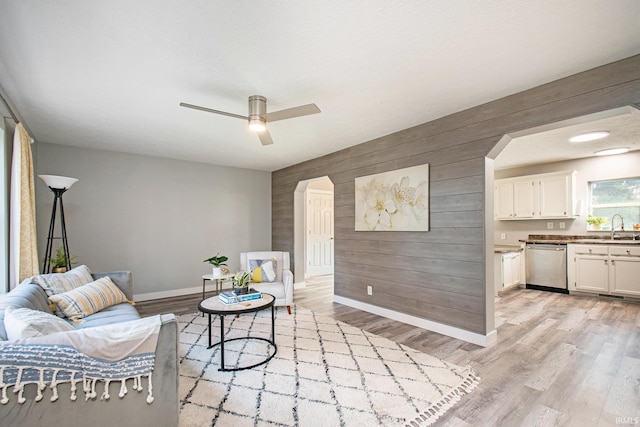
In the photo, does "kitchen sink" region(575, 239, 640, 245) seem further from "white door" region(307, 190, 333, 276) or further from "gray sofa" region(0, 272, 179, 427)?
"gray sofa" region(0, 272, 179, 427)

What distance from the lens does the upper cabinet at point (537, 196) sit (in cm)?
547

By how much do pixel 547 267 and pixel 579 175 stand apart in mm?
1820

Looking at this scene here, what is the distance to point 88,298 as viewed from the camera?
280 centimetres

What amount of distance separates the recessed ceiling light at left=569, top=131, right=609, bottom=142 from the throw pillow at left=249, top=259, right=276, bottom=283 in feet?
15.3

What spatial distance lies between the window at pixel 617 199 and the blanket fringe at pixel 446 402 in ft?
16.4

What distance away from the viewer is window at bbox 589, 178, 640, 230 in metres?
5.07

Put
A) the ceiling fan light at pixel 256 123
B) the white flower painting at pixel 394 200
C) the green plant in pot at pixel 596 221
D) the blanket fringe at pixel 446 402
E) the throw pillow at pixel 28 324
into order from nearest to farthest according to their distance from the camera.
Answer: the throw pillow at pixel 28 324, the blanket fringe at pixel 446 402, the ceiling fan light at pixel 256 123, the white flower painting at pixel 394 200, the green plant in pot at pixel 596 221

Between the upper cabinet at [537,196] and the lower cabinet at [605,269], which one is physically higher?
the upper cabinet at [537,196]

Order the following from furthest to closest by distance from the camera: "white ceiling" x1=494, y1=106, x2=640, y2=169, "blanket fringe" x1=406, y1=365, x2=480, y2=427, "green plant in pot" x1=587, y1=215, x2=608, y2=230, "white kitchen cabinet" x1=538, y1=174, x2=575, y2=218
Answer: "white kitchen cabinet" x1=538, y1=174, x2=575, y2=218
"green plant in pot" x1=587, y1=215, x2=608, y2=230
"white ceiling" x1=494, y1=106, x2=640, y2=169
"blanket fringe" x1=406, y1=365, x2=480, y2=427

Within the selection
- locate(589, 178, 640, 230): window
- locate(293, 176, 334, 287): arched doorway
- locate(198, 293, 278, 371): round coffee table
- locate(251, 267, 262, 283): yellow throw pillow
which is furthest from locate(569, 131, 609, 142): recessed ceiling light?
locate(251, 267, 262, 283): yellow throw pillow

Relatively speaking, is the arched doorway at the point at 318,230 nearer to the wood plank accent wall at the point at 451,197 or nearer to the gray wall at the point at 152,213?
the gray wall at the point at 152,213

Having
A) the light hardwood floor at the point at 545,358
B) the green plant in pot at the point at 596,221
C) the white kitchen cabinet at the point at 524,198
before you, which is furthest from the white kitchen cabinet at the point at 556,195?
the light hardwood floor at the point at 545,358

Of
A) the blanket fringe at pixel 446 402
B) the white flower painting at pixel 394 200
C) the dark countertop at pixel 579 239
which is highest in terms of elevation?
the white flower painting at pixel 394 200

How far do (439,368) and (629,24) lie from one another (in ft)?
9.07
